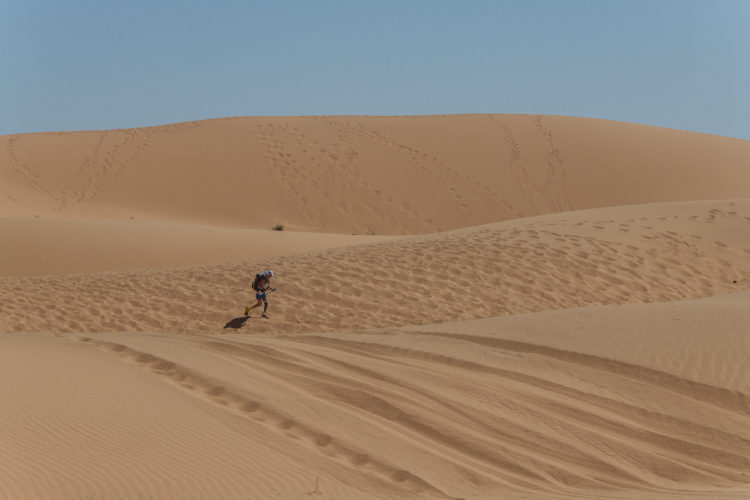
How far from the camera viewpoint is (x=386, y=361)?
343 inches

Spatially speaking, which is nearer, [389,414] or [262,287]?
[389,414]

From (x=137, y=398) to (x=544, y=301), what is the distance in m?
9.22

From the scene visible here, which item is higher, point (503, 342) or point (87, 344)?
point (503, 342)

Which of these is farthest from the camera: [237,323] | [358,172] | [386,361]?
[358,172]

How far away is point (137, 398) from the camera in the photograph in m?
6.98

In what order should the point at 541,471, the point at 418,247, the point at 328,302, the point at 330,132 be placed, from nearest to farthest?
the point at 541,471, the point at 328,302, the point at 418,247, the point at 330,132

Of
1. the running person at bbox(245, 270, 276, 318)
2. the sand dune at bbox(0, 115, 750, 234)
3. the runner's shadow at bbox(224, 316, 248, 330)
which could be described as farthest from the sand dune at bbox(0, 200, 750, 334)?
the sand dune at bbox(0, 115, 750, 234)

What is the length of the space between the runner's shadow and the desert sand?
4cm

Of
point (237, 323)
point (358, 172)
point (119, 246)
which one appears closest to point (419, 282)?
point (237, 323)

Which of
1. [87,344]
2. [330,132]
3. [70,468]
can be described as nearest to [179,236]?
[87,344]

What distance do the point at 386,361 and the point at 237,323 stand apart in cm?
505

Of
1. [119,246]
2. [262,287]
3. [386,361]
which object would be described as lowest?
[386,361]

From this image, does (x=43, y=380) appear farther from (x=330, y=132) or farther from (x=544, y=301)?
(x=330, y=132)

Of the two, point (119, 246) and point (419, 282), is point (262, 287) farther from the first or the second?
point (119, 246)
